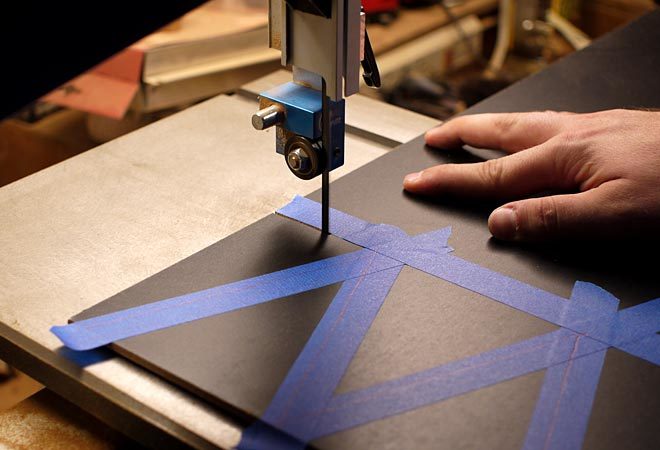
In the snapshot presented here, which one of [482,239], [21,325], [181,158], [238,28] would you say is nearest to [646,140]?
[482,239]

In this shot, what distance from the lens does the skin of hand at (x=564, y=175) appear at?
993 millimetres

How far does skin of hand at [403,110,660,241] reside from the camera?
0.99 meters

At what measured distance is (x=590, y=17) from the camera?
10.1 feet

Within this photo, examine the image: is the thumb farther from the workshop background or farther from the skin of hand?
the workshop background

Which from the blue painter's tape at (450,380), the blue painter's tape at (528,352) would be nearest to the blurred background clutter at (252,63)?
the blue painter's tape at (528,352)

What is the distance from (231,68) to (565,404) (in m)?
1.24

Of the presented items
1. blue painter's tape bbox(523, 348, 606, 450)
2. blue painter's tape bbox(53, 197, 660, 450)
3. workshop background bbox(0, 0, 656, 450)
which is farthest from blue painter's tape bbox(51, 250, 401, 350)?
workshop background bbox(0, 0, 656, 450)

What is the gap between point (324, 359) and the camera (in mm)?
828

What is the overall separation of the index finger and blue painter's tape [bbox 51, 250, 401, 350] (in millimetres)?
306

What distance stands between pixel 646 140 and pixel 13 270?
79 cm

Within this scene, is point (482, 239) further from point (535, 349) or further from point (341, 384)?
point (341, 384)

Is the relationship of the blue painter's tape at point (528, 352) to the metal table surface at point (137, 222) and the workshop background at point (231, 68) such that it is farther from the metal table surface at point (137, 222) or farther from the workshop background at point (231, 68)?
the workshop background at point (231, 68)

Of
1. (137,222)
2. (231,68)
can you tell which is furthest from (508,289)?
(231,68)

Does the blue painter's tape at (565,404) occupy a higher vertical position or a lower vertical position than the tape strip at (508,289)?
lower
